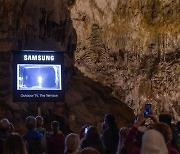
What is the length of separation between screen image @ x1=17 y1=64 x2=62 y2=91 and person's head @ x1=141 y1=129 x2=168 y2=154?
645cm

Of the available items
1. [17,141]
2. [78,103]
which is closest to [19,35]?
[78,103]

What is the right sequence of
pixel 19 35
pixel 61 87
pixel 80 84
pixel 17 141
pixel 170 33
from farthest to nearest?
pixel 170 33, pixel 80 84, pixel 19 35, pixel 61 87, pixel 17 141

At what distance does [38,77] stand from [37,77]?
0.07 feet

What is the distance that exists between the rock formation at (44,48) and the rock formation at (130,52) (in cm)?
817

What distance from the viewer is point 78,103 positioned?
14.5m

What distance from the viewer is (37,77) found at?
9.55m

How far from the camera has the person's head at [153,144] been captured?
3.20 m

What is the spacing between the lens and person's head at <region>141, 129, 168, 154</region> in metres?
3.20

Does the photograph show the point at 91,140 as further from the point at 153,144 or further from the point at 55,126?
the point at 153,144

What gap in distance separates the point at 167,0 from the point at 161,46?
283 centimetres

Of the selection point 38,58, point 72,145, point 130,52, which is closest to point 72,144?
point 72,145

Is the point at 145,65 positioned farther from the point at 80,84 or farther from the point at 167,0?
the point at 80,84

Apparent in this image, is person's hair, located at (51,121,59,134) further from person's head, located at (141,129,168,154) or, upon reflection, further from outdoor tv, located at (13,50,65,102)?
person's head, located at (141,129,168,154)

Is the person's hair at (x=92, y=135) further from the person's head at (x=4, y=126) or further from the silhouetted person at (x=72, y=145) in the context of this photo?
the person's head at (x=4, y=126)
